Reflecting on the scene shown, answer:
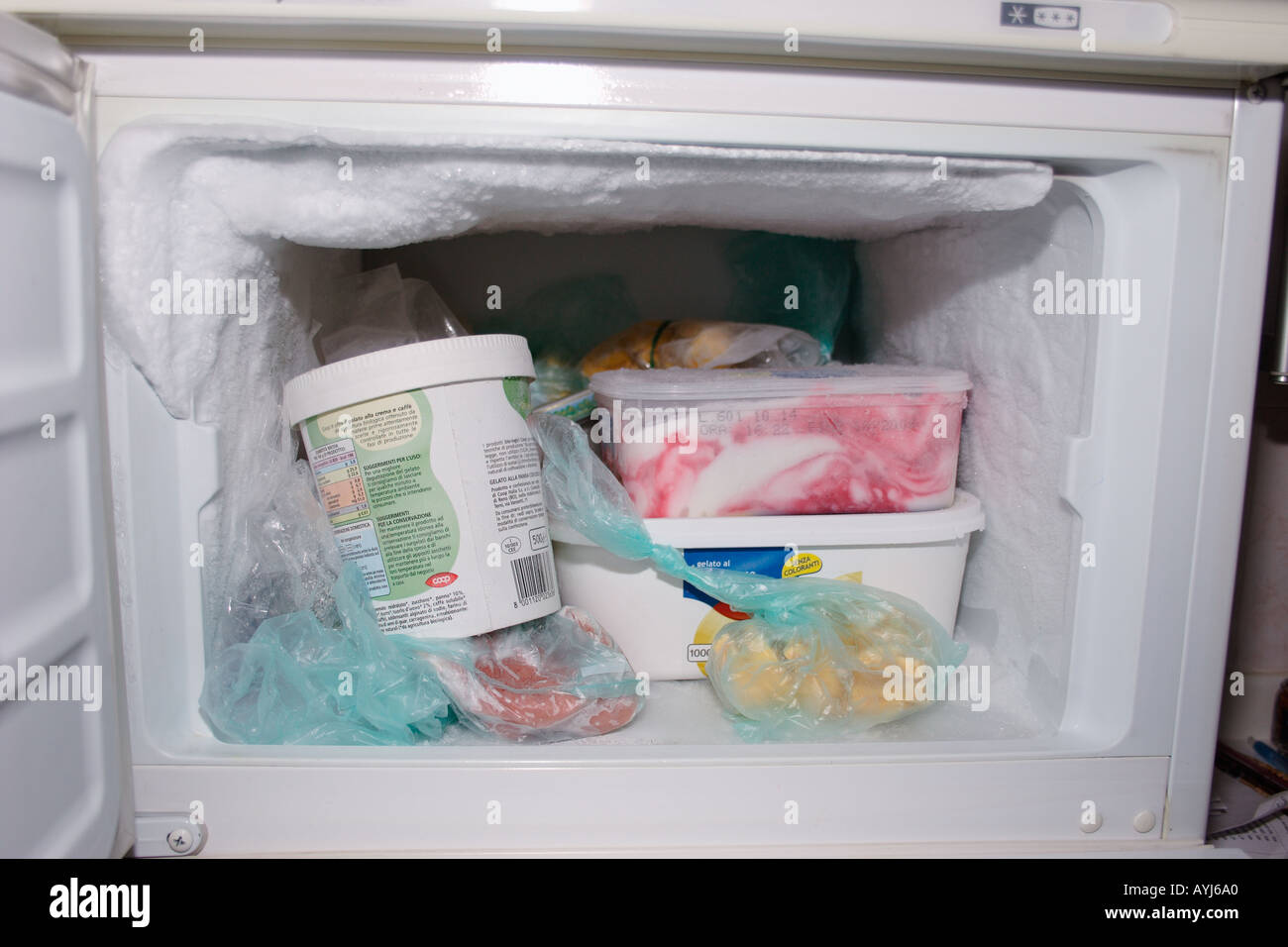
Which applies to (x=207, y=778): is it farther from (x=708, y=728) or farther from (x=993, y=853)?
(x=993, y=853)

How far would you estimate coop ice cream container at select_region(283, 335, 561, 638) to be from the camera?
0.69 metres

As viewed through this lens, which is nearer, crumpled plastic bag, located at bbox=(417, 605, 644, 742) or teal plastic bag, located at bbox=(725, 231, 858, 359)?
crumpled plastic bag, located at bbox=(417, 605, 644, 742)

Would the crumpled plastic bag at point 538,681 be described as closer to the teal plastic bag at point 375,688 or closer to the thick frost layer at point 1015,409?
the teal plastic bag at point 375,688

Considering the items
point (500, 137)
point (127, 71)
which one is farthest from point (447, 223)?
point (127, 71)

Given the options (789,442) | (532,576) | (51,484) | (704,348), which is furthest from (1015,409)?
(51,484)

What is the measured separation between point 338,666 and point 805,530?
444 mm

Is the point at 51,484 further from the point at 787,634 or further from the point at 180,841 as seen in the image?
the point at 787,634

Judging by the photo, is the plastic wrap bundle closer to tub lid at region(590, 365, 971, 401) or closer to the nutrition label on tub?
the nutrition label on tub

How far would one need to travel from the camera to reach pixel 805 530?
2.62 feet

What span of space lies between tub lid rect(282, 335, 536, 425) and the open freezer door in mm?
159

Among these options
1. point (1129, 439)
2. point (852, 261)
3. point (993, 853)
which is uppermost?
point (852, 261)

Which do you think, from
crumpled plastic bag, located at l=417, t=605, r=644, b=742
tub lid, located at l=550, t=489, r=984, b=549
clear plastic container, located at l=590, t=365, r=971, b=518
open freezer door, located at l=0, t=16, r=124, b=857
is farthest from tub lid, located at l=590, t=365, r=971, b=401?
open freezer door, located at l=0, t=16, r=124, b=857

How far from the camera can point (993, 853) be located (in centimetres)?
68

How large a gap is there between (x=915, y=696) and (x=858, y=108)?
50 cm
